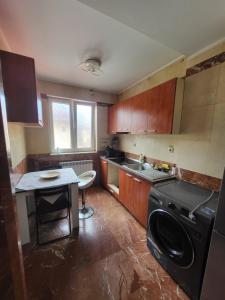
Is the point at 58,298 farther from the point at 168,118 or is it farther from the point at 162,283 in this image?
the point at 168,118

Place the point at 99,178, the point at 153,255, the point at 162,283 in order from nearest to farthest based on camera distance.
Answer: the point at 162,283 < the point at 153,255 < the point at 99,178

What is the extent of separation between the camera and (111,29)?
52.4 inches

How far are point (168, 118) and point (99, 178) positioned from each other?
2421 millimetres

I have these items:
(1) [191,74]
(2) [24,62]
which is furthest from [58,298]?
(1) [191,74]

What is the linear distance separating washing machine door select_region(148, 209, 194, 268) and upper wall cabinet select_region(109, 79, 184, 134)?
41.6 inches

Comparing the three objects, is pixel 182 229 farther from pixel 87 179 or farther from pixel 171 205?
pixel 87 179

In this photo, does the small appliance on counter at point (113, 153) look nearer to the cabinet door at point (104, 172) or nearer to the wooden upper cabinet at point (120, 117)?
the cabinet door at point (104, 172)

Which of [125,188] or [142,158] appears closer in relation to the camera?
[125,188]

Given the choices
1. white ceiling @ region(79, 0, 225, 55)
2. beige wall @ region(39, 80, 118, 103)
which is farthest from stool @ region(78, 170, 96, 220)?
white ceiling @ region(79, 0, 225, 55)

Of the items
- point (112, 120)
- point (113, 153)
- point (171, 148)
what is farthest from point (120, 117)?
point (171, 148)

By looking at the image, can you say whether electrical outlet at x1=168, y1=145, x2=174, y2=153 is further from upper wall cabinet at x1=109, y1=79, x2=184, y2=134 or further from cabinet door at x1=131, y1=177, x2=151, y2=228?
cabinet door at x1=131, y1=177, x2=151, y2=228

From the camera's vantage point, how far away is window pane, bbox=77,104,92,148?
10.7 ft

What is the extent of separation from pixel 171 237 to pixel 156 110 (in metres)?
1.60

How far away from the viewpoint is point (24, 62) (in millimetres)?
1412
